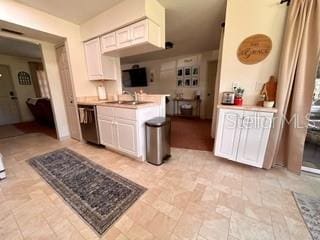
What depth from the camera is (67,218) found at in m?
1.38

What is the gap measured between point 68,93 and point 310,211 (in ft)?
14.4

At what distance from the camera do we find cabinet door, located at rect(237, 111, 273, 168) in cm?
188

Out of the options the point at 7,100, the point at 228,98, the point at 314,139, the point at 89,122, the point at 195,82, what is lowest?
the point at 314,139

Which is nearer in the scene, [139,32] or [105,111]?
[139,32]

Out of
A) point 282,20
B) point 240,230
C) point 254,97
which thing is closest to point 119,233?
point 240,230

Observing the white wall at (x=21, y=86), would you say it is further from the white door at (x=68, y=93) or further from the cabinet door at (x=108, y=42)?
the cabinet door at (x=108, y=42)

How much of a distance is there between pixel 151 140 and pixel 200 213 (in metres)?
1.17

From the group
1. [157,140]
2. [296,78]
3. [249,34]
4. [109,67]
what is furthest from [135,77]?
[296,78]

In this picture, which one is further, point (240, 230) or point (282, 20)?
point (282, 20)

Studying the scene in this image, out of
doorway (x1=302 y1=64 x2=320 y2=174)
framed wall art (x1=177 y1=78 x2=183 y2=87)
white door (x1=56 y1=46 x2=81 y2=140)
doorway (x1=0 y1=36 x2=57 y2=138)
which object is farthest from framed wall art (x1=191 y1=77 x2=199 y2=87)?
doorway (x1=0 y1=36 x2=57 y2=138)

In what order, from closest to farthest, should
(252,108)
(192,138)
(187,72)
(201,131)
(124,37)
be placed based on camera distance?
(252,108) → (124,37) → (192,138) → (201,131) → (187,72)

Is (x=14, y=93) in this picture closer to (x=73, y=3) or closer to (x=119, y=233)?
(x=73, y=3)

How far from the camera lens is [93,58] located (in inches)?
119

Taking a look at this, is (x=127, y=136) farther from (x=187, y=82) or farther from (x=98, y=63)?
(x=187, y=82)
